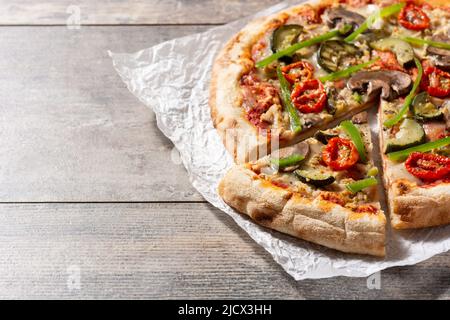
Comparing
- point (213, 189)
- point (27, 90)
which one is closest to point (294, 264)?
point (213, 189)

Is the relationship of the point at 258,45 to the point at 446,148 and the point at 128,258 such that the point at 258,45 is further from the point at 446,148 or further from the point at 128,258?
the point at 128,258

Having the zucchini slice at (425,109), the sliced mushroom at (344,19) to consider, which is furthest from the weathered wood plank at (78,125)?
the zucchini slice at (425,109)

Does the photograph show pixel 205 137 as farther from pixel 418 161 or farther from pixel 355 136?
pixel 418 161

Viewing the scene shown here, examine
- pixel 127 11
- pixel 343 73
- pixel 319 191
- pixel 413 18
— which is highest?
pixel 127 11

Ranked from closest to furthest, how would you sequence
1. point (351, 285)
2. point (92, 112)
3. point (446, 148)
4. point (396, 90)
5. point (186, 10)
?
point (351, 285) < point (446, 148) < point (396, 90) < point (92, 112) < point (186, 10)

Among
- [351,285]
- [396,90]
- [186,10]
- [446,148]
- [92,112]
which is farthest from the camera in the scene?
[186,10]

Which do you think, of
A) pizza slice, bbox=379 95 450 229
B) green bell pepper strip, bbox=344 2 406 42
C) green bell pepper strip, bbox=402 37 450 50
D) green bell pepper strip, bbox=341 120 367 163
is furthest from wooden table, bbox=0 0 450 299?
green bell pepper strip, bbox=402 37 450 50

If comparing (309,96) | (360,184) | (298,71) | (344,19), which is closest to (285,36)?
(298,71)
